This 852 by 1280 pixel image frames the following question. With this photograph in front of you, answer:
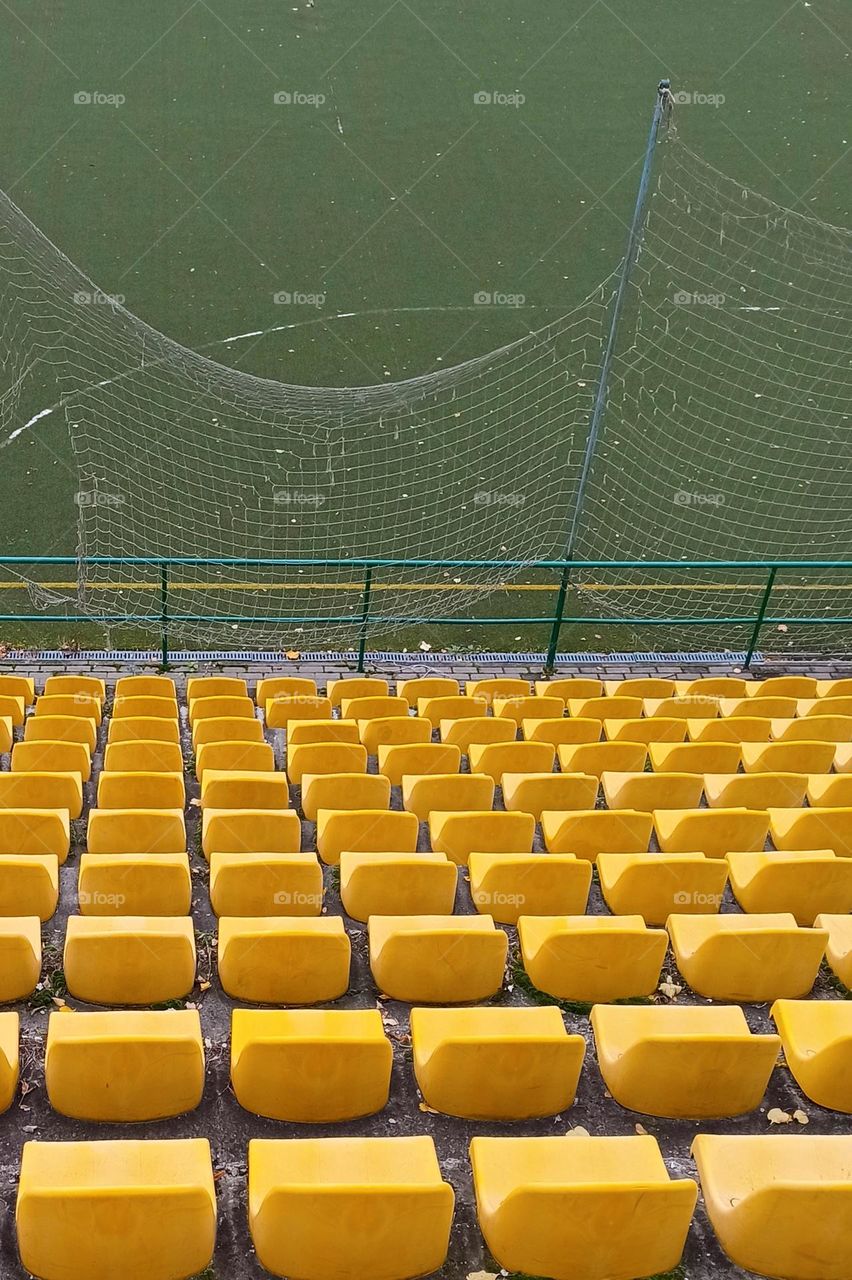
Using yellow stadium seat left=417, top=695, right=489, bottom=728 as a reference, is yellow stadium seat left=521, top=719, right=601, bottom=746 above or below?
above

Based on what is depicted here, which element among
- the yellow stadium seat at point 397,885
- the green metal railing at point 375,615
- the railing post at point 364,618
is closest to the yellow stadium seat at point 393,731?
the green metal railing at point 375,615

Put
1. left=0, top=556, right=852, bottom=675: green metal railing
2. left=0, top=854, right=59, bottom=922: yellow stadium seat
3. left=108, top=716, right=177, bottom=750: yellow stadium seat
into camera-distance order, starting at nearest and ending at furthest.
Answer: left=0, top=854, right=59, bottom=922: yellow stadium seat
left=108, top=716, right=177, bottom=750: yellow stadium seat
left=0, top=556, right=852, bottom=675: green metal railing

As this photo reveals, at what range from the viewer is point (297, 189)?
1511 cm

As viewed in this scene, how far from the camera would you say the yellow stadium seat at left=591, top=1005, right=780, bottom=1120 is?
414 centimetres

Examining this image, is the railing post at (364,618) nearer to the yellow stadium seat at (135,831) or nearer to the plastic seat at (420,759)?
the plastic seat at (420,759)

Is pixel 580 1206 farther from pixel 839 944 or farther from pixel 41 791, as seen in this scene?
pixel 41 791

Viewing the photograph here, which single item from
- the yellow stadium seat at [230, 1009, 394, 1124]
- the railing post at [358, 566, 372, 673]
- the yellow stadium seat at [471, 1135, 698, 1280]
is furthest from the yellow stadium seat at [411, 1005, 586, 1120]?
the railing post at [358, 566, 372, 673]

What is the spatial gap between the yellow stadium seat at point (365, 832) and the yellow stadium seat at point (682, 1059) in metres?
1.55

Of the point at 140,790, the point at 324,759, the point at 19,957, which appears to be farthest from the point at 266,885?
the point at 324,759

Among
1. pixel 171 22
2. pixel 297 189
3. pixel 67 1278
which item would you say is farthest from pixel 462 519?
pixel 171 22

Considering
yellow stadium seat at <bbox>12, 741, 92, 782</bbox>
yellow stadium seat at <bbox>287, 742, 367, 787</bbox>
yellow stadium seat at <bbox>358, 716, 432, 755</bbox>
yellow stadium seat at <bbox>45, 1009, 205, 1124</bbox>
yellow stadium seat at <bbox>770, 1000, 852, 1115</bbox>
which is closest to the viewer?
yellow stadium seat at <bbox>45, 1009, 205, 1124</bbox>

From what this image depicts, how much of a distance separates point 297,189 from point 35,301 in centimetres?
583

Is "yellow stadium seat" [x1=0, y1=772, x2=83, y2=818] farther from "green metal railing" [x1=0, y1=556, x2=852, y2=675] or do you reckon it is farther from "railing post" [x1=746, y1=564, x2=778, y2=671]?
"railing post" [x1=746, y1=564, x2=778, y2=671]

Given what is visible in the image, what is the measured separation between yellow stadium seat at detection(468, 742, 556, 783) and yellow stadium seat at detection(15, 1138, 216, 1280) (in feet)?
11.5
